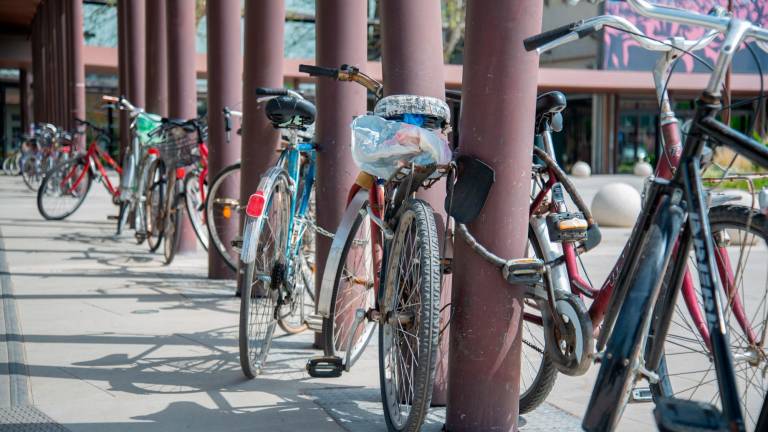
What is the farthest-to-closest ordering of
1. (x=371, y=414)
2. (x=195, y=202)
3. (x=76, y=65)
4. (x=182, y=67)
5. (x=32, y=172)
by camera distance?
1. (x=32, y=172)
2. (x=76, y=65)
3. (x=182, y=67)
4. (x=195, y=202)
5. (x=371, y=414)

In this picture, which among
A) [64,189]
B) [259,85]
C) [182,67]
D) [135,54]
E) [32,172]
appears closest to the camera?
[259,85]

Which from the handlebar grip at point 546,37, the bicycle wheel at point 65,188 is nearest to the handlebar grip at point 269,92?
the handlebar grip at point 546,37

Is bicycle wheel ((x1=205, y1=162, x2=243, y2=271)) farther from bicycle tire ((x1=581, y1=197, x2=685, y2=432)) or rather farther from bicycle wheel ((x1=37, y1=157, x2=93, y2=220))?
bicycle wheel ((x1=37, y1=157, x2=93, y2=220))

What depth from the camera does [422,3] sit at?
433 cm

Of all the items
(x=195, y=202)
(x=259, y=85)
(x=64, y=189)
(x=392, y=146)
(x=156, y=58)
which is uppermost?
(x=156, y=58)

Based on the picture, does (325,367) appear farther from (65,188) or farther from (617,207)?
(65,188)

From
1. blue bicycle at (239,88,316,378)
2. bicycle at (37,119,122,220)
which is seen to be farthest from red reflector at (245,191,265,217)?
bicycle at (37,119,122,220)

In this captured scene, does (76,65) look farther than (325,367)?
Yes

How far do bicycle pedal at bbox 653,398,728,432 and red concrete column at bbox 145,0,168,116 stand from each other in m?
8.68

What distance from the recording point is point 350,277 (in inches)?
173

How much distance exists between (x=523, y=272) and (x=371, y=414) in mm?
1067

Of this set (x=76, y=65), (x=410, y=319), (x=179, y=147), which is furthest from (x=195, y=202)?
(x=76, y=65)

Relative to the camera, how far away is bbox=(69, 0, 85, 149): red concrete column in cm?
1928

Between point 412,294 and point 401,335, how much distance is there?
0.25 meters
